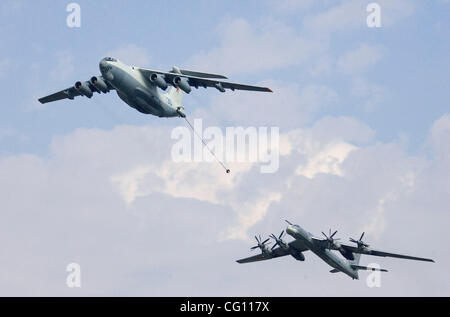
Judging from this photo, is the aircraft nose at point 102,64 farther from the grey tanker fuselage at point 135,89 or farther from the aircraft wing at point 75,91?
the aircraft wing at point 75,91

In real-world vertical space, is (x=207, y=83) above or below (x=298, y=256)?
above

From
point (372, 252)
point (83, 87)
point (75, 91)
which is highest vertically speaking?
point (75, 91)

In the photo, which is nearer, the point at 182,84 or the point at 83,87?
the point at 182,84

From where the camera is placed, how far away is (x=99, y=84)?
66.1 meters

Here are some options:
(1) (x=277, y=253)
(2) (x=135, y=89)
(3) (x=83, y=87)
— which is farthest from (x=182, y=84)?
(1) (x=277, y=253)

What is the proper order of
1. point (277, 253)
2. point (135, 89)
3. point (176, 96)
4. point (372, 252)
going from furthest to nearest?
point (277, 253)
point (372, 252)
point (176, 96)
point (135, 89)

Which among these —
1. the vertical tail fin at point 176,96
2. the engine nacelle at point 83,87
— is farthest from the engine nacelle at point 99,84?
the vertical tail fin at point 176,96

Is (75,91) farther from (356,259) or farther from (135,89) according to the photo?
(356,259)

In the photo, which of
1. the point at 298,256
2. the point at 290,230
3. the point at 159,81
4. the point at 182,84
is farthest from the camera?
the point at 298,256

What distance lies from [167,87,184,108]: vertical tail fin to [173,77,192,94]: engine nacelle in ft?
5.55

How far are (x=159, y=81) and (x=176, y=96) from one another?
412cm
